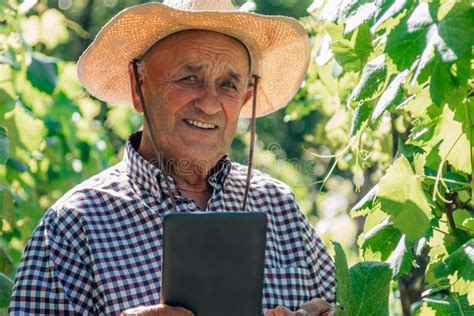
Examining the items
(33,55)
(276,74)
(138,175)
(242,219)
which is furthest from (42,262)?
(33,55)

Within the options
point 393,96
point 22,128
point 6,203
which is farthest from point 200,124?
point 22,128

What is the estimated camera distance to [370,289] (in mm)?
2227

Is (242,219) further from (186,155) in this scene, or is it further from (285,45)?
(285,45)

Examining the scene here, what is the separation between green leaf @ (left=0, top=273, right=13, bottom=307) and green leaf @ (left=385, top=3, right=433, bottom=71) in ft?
5.60

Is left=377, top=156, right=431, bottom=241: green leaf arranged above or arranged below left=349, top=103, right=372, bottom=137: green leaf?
below

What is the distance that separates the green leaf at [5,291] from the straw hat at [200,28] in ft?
1.93

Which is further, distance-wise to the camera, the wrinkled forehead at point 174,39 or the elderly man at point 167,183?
the wrinkled forehead at point 174,39

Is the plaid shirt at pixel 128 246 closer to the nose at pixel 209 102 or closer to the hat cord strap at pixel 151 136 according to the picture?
the hat cord strap at pixel 151 136

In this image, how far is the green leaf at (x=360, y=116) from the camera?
8.18ft

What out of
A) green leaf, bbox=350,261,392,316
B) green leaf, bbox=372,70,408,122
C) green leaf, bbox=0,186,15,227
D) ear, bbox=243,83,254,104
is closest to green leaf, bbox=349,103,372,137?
green leaf, bbox=372,70,408,122

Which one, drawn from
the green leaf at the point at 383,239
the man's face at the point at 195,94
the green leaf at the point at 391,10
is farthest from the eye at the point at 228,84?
the green leaf at the point at 391,10

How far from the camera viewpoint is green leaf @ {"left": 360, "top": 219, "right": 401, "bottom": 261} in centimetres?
261

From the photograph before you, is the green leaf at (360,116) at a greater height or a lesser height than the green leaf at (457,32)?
lesser

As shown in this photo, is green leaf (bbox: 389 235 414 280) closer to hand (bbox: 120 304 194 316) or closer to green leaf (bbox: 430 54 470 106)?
hand (bbox: 120 304 194 316)
